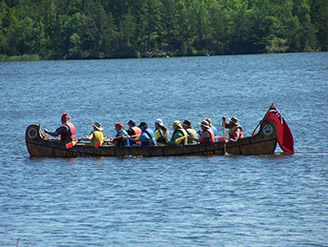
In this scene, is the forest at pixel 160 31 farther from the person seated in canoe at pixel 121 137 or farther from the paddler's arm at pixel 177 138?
the paddler's arm at pixel 177 138

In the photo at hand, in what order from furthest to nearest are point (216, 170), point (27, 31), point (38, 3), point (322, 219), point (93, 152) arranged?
point (38, 3) < point (27, 31) < point (93, 152) < point (216, 170) < point (322, 219)

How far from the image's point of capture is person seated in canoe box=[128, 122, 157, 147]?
2573cm

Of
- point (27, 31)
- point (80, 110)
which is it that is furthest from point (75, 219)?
point (27, 31)

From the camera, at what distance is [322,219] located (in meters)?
16.5

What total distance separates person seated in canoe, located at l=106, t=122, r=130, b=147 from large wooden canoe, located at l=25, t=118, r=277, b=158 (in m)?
0.25

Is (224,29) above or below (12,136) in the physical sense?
above

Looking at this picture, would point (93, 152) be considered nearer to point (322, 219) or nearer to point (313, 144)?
point (313, 144)

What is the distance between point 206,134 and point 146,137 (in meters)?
2.35

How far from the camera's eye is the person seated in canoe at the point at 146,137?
25.7m

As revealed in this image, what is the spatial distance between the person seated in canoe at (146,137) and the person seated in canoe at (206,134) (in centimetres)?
180

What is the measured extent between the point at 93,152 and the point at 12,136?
33.6ft

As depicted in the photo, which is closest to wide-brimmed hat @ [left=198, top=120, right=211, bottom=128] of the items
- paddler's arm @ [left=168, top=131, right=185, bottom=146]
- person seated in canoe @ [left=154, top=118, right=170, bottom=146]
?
paddler's arm @ [left=168, top=131, right=185, bottom=146]

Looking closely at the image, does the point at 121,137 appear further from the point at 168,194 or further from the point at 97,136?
the point at 168,194

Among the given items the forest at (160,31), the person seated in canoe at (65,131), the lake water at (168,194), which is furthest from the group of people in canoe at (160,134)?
the forest at (160,31)
